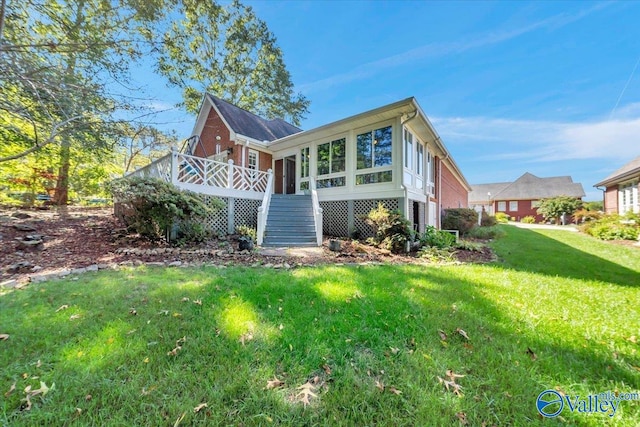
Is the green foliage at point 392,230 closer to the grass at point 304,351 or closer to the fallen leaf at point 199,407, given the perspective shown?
the grass at point 304,351

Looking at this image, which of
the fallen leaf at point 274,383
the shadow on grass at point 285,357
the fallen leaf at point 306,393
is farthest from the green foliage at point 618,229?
the fallen leaf at point 274,383

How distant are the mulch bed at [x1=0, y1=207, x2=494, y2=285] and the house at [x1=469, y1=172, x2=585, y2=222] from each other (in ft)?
107

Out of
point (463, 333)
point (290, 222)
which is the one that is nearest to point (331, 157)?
point (290, 222)

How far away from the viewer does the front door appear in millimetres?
13180

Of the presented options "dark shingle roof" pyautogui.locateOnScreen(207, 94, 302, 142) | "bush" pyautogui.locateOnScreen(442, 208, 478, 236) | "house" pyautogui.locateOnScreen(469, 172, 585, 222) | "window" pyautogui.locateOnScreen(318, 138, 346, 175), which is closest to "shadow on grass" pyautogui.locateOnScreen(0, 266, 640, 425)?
"window" pyautogui.locateOnScreen(318, 138, 346, 175)

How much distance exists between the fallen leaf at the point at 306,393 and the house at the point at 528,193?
122 ft

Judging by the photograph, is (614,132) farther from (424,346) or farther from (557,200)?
(424,346)

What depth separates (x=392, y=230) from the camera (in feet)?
26.0

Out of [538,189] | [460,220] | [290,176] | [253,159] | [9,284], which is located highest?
[538,189]

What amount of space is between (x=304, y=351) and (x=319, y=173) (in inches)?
372

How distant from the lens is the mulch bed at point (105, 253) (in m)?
5.08

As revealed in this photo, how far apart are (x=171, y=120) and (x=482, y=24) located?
41.7 feet

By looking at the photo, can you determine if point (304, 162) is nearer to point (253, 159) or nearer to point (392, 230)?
point (253, 159)

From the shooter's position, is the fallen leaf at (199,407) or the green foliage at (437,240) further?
the green foliage at (437,240)
